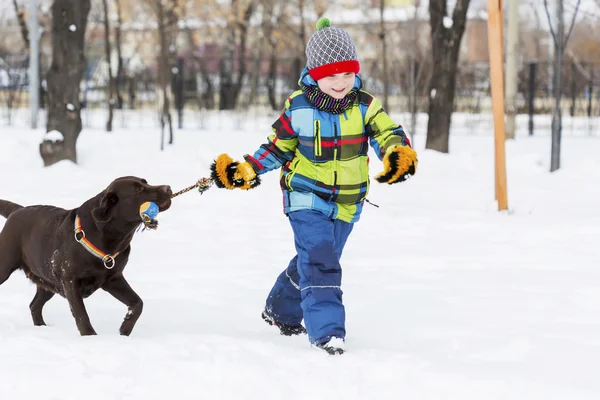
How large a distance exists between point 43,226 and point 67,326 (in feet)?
2.03

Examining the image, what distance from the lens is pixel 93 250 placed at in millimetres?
4102

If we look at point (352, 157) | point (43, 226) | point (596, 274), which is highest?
point (352, 157)

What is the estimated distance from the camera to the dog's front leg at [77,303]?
4148 mm

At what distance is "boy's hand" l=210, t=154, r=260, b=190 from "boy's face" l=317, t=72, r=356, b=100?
52cm

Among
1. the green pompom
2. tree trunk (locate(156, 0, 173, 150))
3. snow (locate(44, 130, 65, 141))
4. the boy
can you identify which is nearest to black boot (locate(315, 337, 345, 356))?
the boy

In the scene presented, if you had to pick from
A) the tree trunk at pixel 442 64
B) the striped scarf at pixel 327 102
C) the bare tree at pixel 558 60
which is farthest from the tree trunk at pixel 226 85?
the striped scarf at pixel 327 102

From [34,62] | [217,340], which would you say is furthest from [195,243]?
[34,62]

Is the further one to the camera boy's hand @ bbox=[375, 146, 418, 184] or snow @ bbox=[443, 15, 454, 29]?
snow @ bbox=[443, 15, 454, 29]

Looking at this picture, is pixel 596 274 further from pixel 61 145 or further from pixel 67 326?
pixel 61 145

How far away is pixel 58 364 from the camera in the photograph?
140 inches

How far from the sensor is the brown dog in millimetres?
4094

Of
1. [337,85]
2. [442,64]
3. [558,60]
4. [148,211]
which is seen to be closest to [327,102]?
[337,85]

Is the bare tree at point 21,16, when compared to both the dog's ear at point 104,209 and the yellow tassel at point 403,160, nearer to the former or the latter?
the dog's ear at point 104,209

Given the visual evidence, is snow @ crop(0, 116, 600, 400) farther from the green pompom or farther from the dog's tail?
the green pompom
